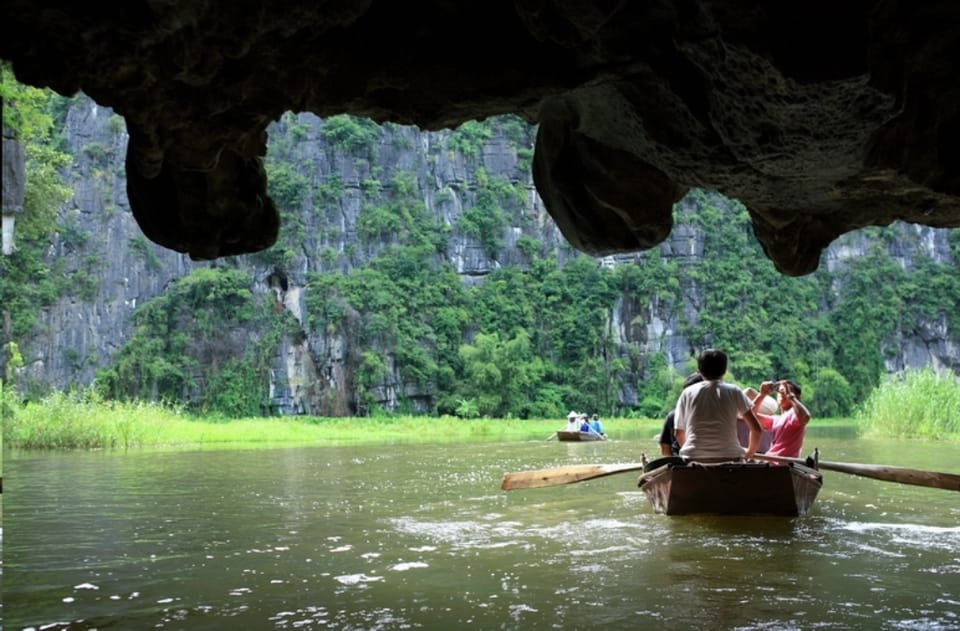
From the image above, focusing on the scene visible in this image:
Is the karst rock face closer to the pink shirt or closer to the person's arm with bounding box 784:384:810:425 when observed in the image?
the person's arm with bounding box 784:384:810:425

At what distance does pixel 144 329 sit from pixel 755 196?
38.5 metres

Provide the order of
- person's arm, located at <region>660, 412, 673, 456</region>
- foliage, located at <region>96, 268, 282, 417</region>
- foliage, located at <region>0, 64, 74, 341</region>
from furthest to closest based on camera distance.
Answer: foliage, located at <region>96, 268, 282, 417</region> < foliage, located at <region>0, 64, 74, 341</region> < person's arm, located at <region>660, 412, 673, 456</region>

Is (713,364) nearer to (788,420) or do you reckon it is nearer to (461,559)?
(461,559)

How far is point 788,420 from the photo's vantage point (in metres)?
7.81

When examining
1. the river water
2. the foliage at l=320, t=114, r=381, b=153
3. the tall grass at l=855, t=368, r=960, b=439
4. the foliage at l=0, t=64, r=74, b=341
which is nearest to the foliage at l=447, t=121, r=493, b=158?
the foliage at l=320, t=114, r=381, b=153

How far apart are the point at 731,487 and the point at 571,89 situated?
12.8 ft

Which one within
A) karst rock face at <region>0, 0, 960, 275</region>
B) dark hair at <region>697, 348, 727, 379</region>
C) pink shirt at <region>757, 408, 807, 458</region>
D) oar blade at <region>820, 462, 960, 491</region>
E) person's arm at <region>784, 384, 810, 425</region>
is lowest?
oar blade at <region>820, 462, 960, 491</region>

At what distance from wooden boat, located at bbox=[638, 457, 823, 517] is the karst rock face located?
2425 mm

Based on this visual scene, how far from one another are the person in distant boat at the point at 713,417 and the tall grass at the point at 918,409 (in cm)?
1565

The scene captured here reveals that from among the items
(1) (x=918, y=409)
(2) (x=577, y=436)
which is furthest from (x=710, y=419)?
(1) (x=918, y=409)

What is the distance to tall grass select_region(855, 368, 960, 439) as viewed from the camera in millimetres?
19875

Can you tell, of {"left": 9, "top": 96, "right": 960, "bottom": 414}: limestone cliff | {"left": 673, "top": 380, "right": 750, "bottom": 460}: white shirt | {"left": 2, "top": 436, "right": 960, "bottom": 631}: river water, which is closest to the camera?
{"left": 2, "top": 436, "right": 960, "bottom": 631}: river water

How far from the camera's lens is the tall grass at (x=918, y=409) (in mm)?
19875

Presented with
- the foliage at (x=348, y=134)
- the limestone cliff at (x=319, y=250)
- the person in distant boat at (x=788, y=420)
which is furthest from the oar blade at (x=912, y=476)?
the foliage at (x=348, y=134)
